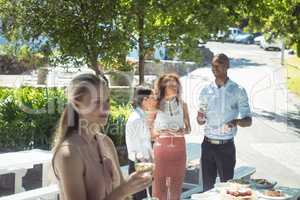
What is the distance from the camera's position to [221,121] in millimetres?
6641

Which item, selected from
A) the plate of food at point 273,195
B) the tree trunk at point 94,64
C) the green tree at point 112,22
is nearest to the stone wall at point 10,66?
the green tree at point 112,22

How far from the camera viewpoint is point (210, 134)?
663cm

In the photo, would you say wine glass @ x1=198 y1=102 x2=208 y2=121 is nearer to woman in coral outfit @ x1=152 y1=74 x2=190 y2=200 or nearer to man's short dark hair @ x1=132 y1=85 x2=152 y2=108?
woman in coral outfit @ x1=152 y1=74 x2=190 y2=200

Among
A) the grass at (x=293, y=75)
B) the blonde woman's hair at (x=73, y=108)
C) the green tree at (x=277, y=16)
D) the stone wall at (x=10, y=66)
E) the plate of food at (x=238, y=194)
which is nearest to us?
the blonde woman's hair at (x=73, y=108)

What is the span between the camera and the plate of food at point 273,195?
5.41 m

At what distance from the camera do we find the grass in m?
24.0

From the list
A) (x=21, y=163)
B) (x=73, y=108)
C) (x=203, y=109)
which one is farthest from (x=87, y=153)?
(x=21, y=163)

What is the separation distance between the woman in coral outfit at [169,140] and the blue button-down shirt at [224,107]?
0.34m

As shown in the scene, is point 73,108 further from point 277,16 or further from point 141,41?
point 277,16

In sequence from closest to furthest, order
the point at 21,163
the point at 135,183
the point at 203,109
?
1. the point at 135,183
2. the point at 203,109
3. the point at 21,163

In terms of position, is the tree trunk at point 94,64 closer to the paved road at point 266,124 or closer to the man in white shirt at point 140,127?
the paved road at point 266,124

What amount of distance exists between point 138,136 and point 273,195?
155 cm

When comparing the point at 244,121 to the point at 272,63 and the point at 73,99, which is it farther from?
the point at 272,63

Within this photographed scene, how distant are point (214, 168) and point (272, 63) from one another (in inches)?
1185
